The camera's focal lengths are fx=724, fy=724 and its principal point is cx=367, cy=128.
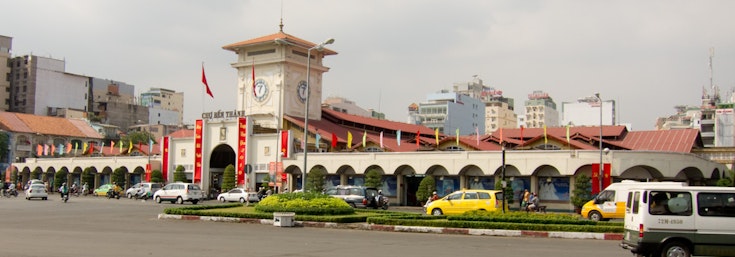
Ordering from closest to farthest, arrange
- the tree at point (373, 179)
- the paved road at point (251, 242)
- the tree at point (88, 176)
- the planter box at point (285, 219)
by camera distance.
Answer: the paved road at point (251, 242)
the planter box at point (285, 219)
the tree at point (373, 179)
the tree at point (88, 176)

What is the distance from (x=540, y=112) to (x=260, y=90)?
11111 centimetres

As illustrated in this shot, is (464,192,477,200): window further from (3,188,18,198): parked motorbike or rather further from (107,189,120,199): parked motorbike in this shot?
(3,188,18,198): parked motorbike

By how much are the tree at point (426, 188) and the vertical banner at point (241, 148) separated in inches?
714

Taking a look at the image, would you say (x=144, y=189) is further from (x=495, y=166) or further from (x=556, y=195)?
(x=556, y=195)

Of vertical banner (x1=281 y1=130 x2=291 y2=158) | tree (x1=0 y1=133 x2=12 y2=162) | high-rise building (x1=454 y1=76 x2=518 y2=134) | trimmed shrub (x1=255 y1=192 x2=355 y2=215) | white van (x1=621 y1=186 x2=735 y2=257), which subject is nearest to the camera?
white van (x1=621 y1=186 x2=735 y2=257)

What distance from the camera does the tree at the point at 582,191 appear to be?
43.5 metres

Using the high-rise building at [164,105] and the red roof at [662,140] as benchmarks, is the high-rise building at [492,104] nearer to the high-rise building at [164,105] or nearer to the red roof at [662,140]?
the high-rise building at [164,105]

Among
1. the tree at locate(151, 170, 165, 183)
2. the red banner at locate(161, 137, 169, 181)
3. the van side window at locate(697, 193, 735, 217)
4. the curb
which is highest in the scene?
the red banner at locate(161, 137, 169, 181)

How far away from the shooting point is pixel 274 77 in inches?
2601

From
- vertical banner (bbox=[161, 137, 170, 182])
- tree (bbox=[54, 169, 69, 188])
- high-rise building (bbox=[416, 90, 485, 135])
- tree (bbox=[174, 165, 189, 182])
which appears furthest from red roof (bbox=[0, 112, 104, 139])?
high-rise building (bbox=[416, 90, 485, 135])

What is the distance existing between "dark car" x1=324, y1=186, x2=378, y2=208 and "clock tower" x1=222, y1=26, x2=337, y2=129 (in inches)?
956

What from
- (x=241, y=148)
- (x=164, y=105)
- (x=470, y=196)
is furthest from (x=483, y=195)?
(x=164, y=105)

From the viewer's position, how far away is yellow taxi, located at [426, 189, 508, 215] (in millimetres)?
32906

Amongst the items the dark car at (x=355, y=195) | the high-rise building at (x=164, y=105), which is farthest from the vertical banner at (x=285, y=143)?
the high-rise building at (x=164, y=105)
